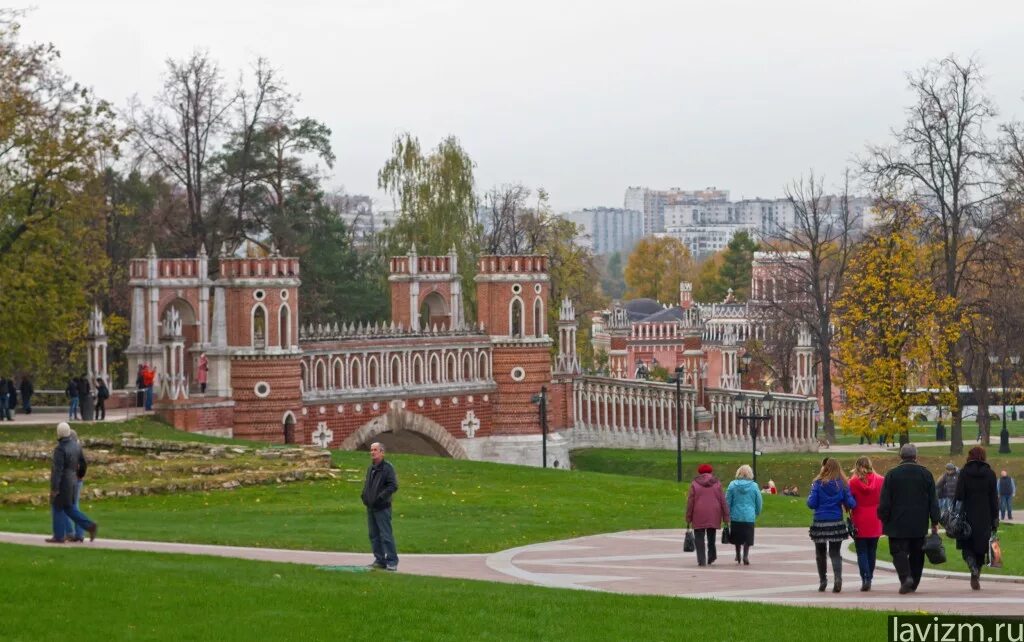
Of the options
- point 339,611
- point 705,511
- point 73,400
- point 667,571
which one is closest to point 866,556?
point 667,571

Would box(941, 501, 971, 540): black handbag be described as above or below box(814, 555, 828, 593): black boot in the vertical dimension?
above

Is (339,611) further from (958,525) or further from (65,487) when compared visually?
(65,487)

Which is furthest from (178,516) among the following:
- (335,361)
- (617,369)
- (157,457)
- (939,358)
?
(617,369)

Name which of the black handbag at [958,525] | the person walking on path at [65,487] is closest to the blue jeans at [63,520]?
the person walking on path at [65,487]

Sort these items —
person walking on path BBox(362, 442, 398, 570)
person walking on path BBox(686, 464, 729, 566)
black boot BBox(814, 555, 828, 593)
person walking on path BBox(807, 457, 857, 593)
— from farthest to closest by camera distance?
person walking on path BBox(686, 464, 729, 566) → person walking on path BBox(362, 442, 398, 570) → person walking on path BBox(807, 457, 857, 593) → black boot BBox(814, 555, 828, 593)

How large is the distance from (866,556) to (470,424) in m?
37.4

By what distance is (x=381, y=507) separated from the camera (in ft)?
69.2

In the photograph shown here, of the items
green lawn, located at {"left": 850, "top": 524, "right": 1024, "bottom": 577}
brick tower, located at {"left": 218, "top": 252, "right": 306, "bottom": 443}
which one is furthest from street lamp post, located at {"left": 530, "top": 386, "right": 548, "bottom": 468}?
green lawn, located at {"left": 850, "top": 524, "right": 1024, "bottom": 577}

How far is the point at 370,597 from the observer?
56.0 ft

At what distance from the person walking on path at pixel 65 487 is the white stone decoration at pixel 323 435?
2736 centimetres

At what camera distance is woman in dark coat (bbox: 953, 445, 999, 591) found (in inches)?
775

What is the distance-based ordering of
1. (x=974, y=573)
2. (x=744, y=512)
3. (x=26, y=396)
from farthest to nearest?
(x=26, y=396) → (x=744, y=512) → (x=974, y=573)

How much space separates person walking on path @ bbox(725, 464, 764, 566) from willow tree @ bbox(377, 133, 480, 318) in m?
48.9

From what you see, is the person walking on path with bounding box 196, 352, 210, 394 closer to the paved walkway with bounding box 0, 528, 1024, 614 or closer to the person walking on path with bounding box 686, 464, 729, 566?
the paved walkway with bounding box 0, 528, 1024, 614
